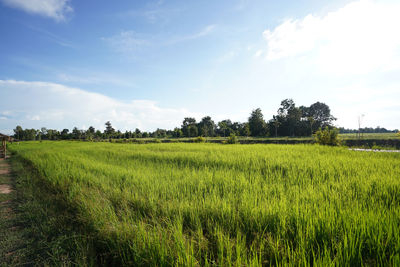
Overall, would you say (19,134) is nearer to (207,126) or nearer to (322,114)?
(207,126)

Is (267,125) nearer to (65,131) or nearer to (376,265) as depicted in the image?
(376,265)

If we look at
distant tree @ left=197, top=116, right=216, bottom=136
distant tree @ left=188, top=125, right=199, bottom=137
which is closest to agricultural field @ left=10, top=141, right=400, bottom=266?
distant tree @ left=188, top=125, right=199, bottom=137

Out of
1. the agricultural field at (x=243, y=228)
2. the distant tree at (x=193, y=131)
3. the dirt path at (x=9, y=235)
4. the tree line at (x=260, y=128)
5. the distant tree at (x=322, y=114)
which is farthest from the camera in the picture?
the distant tree at (x=193, y=131)

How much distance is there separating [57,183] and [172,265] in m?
4.95

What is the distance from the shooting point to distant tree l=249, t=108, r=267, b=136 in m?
49.5

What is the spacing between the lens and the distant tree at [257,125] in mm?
49531

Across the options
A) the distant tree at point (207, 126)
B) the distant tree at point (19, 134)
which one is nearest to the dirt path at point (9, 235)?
the distant tree at point (207, 126)

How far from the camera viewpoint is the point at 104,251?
6.68ft

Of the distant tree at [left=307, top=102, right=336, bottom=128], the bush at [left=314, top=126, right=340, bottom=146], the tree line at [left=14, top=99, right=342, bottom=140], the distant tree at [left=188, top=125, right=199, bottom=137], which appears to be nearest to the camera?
the bush at [left=314, top=126, right=340, bottom=146]

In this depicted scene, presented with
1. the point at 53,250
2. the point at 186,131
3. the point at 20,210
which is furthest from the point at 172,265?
the point at 186,131

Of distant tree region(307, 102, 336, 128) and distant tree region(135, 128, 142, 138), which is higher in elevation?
distant tree region(307, 102, 336, 128)

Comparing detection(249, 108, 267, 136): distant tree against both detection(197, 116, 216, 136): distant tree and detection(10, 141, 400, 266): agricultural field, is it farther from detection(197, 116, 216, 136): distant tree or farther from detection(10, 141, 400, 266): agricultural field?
detection(10, 141, 400, 266): agricultural field

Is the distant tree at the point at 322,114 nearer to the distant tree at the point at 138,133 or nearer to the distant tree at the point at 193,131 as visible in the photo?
the distant tree at the point at 193,131

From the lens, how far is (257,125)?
49969 millimetres
